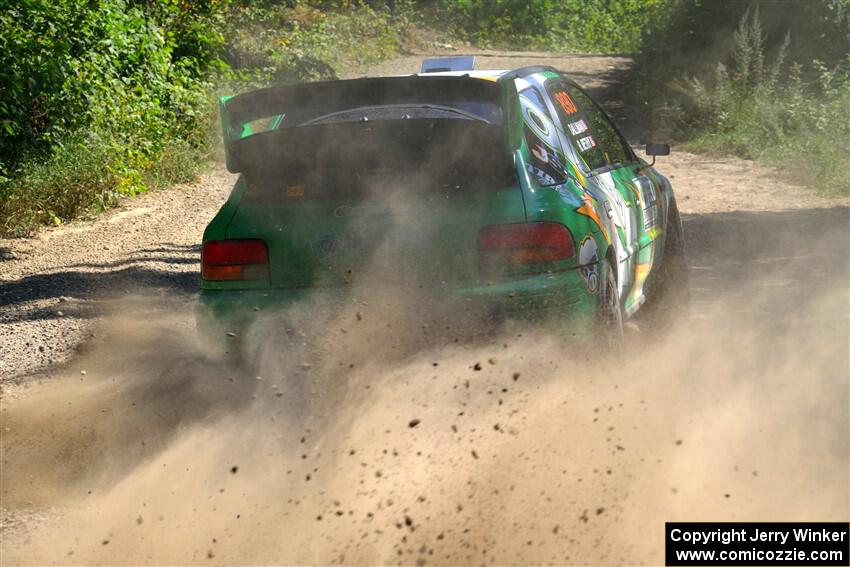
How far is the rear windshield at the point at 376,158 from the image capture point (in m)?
4.74

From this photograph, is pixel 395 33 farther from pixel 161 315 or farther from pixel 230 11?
pixel 161 315

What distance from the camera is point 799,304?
23.3 feet

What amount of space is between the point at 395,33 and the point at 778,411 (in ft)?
89.3

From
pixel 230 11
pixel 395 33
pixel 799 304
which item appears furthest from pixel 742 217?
pixel 395 33

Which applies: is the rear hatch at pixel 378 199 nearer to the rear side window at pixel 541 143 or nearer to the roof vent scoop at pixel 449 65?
the rear side window at pixel 541 143

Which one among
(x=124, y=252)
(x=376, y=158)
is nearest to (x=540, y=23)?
(x=124, y=252)

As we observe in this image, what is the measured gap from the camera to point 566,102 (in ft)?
19.5

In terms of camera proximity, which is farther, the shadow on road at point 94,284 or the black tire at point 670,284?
the shadow on road at point 94,284

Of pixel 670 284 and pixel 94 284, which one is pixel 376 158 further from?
pixel 94 284

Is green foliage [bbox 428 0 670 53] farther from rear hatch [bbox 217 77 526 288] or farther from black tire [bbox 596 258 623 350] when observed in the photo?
rear hatch [bbox 217 77 526 288]

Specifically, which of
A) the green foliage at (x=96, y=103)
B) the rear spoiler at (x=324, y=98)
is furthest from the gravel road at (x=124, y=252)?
the rear spoiler at (x=324, y=98)

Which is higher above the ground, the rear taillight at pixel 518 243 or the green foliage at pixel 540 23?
the rear taillight at pixel 518 243

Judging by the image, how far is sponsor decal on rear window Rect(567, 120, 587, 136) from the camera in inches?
223

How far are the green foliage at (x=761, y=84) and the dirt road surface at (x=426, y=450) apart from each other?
8.05m
